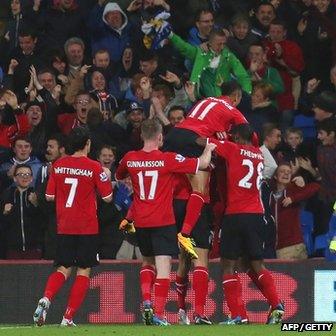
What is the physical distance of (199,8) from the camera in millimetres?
22906

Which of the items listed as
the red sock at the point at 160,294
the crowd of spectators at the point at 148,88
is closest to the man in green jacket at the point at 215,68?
the crowd of spectators at the point at 148,88

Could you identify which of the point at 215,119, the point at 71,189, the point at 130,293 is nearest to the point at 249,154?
the point at 215,119

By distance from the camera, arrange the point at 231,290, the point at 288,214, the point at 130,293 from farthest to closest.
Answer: the point at 288,214, the point at 130,293, the point at 231,290

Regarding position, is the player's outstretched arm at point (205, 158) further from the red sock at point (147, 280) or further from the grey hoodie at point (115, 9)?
the grey hoodie at point (115, 9)

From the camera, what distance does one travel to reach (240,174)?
16344 millimetres

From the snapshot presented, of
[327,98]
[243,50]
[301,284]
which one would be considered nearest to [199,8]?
[243,50]

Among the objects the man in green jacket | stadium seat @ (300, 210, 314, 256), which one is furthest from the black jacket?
stadium seat @ (300, 210, 314, 256)

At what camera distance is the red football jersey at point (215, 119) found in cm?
1681

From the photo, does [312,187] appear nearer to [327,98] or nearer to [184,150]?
[327,98]

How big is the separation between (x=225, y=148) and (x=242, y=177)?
0.33 metres

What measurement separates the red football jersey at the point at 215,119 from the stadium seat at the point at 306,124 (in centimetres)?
478

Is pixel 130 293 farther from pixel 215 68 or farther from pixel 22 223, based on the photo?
pixel 215 68

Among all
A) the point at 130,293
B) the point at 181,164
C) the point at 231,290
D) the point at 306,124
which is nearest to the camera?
the point at 181,164

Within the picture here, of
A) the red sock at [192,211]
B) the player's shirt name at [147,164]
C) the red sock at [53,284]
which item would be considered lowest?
the red sock at [53,284]
